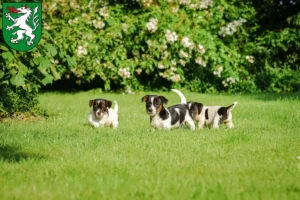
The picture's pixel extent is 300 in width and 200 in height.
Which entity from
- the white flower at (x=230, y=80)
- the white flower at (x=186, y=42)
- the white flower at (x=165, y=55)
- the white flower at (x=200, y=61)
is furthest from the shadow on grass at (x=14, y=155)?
the white flower at (x=230, y=80)

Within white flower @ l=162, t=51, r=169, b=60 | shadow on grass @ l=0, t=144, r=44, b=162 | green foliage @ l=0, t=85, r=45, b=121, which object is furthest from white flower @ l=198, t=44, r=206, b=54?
shadow on grass @ l=0, t=144, r=44, b=162

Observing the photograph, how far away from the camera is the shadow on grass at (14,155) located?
247 inches

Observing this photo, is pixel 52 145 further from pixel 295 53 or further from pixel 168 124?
pixel 295 53

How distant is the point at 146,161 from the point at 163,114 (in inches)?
116

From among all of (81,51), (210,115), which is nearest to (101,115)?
(210,115)

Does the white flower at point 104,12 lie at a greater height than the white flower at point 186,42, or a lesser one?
greater

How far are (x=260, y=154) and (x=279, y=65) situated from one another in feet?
49.8

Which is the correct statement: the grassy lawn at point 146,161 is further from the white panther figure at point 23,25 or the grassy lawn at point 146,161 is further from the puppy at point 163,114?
the white panther figure at point 23,25

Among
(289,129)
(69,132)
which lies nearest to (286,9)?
(289,129)

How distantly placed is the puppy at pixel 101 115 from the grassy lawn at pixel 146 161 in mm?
163

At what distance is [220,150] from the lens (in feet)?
22.4

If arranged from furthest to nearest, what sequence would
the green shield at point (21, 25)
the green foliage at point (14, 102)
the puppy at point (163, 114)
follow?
the green foliage at point (14, 102)
the green shield at point (21, 25)
the puppy at point (163, 114)

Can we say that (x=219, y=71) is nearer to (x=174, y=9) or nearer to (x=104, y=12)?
(x=174, y=9)

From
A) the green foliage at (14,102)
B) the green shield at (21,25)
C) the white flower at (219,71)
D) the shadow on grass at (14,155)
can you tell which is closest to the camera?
the shadow on grass at (14,155)
